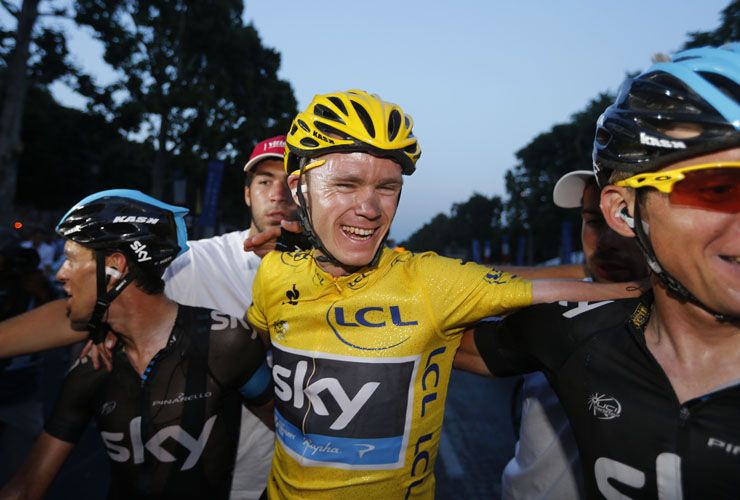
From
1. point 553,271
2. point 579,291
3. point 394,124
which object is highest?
point 394,124

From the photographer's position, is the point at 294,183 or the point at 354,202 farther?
the point at 294,183

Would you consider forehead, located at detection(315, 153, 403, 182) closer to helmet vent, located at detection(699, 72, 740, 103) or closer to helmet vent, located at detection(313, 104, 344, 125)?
helmet vent, located at detection(313, 104, 344, 125)

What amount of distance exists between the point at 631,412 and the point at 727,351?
1.22 feet

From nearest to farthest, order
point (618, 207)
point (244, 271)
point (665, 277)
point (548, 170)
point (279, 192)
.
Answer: point (665, 277) → point (618, 207) → point (244, 271) → point (279, 192) → point (548, 170)

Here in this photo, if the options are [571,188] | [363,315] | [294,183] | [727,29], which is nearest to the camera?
[363,315]

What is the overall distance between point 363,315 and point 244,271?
165cm

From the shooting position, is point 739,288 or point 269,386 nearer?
point 739,288

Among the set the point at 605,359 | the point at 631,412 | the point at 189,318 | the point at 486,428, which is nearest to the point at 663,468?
the point at 631,412

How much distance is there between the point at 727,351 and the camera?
59.0 inches

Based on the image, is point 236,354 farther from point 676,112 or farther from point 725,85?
point 725,85

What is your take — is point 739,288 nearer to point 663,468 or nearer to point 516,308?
point 663,468

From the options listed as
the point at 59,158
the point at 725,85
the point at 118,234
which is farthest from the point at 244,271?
the point at 59,158

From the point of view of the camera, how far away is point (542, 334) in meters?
1.81

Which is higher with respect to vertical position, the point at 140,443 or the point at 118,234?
the point at 118,234
